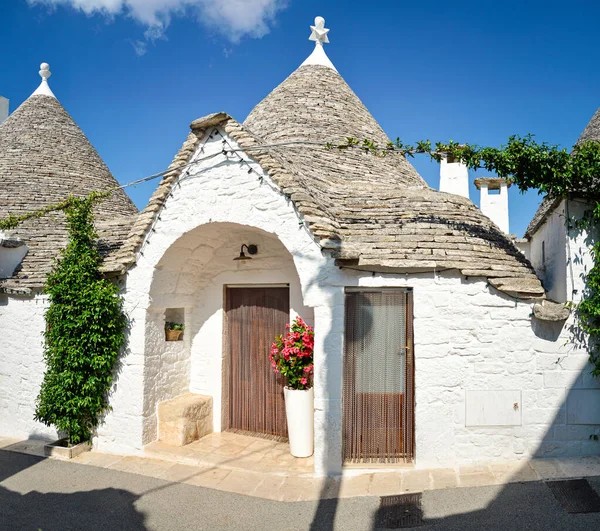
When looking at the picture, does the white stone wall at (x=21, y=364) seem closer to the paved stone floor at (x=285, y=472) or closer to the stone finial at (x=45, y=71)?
the paved stone floor at (x=285, y=472)

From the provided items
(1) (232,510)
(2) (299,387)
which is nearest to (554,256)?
(2) (299,387)

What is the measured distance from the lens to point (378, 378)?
6035mm

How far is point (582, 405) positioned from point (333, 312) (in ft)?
10.9

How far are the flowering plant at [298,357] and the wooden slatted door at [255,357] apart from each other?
836 millimetres

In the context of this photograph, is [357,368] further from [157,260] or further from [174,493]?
[157,260]

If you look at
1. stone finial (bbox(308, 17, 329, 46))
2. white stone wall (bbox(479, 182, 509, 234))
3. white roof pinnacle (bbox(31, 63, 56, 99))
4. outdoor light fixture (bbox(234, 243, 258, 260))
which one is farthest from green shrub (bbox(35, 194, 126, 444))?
white stone wall (bbox(479, 182, 509, 234))

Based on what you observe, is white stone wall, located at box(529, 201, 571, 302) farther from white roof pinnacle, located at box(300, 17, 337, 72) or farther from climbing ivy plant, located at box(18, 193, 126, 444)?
white roof pinnacle, located at box(300, 17, 337, 72)

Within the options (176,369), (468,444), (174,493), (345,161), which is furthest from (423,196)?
(174,493)

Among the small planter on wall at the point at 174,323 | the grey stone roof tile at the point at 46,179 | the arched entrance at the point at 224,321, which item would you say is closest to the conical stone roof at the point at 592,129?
the arched entrance at the point at 224,321

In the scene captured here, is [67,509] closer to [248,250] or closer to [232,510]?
[232,510]

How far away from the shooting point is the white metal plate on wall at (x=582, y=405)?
574 cm

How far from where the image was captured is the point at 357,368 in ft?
19.8

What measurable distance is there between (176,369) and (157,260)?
1.92 m

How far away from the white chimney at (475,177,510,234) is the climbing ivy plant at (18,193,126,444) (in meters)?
10.9
